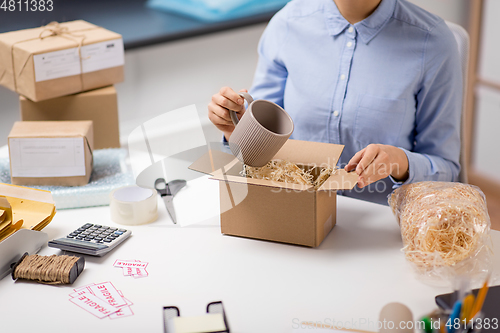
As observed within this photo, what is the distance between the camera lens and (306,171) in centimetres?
113

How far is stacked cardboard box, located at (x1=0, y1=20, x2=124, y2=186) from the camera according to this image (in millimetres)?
1526

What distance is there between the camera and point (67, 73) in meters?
1.58

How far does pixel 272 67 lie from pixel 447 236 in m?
0.78

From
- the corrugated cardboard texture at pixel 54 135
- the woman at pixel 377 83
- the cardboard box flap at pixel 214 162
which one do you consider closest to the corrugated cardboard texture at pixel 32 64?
the corrugated cardboard texture at pixel 54 135

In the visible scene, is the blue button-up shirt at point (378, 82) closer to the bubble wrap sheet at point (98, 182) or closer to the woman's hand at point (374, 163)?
the woman's hand at point (374, 163)

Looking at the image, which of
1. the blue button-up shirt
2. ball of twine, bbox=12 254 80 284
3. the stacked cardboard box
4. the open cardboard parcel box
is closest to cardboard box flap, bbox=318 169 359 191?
the open cardboard parcel box

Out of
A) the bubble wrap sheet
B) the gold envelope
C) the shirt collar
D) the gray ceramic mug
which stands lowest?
the bubble wrap sheet

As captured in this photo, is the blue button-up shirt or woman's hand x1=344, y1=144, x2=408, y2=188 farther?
the blue button-up shirt

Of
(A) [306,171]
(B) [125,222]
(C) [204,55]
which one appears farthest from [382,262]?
(C) [204,55]

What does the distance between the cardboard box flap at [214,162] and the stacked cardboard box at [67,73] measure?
52 cm

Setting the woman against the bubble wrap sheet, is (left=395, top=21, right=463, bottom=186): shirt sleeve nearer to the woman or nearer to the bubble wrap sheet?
the woman


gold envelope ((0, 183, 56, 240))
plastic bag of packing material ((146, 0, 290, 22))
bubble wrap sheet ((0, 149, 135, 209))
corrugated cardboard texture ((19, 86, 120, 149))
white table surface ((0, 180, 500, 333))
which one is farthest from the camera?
plastic bag of packing material ((146, 0, 290, 22))

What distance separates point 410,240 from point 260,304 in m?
0.30

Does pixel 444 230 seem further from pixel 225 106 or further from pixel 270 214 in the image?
pixel 225 106
